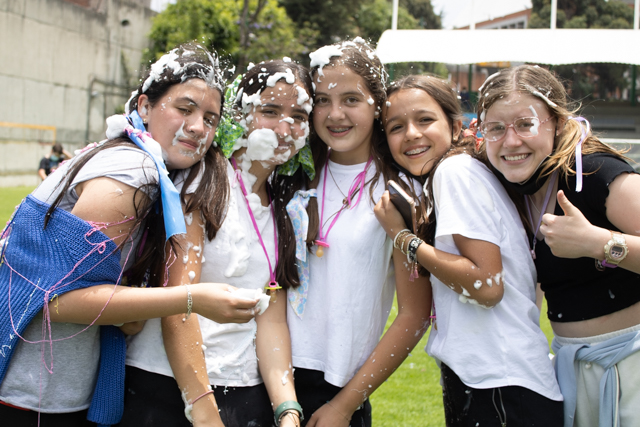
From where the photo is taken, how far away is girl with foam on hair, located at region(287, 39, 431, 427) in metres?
2.21

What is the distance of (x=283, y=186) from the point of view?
2434mm

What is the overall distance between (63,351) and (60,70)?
17.0 m

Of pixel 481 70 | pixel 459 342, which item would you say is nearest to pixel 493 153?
pixel 459 342

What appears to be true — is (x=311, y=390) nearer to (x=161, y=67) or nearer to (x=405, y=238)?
(x=405, y=238)

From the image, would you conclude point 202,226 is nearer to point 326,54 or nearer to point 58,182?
point 58,182

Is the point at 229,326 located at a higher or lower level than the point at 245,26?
lower

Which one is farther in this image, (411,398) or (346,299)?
(411,398)

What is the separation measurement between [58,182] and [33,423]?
81 cm

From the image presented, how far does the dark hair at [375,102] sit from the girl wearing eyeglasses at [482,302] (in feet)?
1.03

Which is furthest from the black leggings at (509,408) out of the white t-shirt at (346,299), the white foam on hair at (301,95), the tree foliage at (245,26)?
the tree foliage at (245,26)

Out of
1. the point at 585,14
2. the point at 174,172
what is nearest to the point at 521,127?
the point at 174,172

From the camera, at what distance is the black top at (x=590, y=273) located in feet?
5.89

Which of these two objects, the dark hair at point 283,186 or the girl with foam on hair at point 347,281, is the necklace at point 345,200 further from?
the dark hair at point 283,186

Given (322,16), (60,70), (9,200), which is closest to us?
(9,200)
